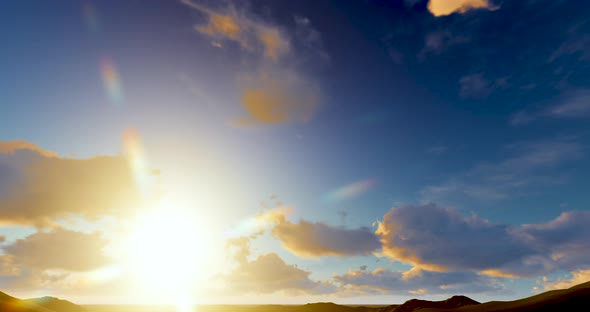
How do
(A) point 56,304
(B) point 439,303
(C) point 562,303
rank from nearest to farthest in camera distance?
(C) point 562,303
(B) point 439,303
(A) point 56,304

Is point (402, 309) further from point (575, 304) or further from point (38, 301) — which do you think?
point (38, 301)

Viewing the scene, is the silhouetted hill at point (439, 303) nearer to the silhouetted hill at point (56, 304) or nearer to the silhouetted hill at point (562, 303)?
the silhouetted hill at point (562, 303)

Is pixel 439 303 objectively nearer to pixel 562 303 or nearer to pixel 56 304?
pixel 562 303

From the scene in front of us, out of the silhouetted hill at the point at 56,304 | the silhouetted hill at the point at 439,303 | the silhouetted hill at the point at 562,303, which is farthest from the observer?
the silhouetted hill at the point at 56,304

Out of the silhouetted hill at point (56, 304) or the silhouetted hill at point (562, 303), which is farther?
the silhouetted hill at point (56, 304)

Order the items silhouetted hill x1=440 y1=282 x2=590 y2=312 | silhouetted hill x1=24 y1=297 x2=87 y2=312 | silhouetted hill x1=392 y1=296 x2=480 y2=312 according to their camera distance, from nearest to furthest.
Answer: silhouetted hill x1=440 y1=282 x2=590 y2=312
silhouetted hill x1=392 y1=296 x2=480 y2=312
silhouetted hill x1=24 y1=297 x2=87 y2=312

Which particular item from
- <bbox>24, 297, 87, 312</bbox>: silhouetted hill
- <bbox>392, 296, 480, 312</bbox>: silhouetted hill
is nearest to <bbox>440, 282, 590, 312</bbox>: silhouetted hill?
<bbox>392, 296, 480, 312</bbox>: silhouetted hill

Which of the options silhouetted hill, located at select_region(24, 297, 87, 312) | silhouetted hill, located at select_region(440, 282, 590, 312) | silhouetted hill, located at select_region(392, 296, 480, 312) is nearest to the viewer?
silhouetted hill, located at select_region(440, 282, 590, 312)

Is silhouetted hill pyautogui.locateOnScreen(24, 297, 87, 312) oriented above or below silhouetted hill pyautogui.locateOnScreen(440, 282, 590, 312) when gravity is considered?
above

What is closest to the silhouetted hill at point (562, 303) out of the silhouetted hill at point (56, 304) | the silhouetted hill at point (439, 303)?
the silhouetted hill at point (439, 303)

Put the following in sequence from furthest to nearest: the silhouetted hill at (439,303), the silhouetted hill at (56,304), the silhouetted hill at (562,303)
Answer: the silhouetted hill at (56,304), the silhouetted hill at (439,303), the silhouetted hill at (562,303)

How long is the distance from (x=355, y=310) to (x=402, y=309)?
147ft

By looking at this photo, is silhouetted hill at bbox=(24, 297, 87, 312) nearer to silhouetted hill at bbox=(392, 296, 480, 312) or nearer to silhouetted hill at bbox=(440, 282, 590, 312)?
silhouetted hill at bbox=(392, 296, 480, 312)

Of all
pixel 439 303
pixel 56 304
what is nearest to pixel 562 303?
pixel 439 303
